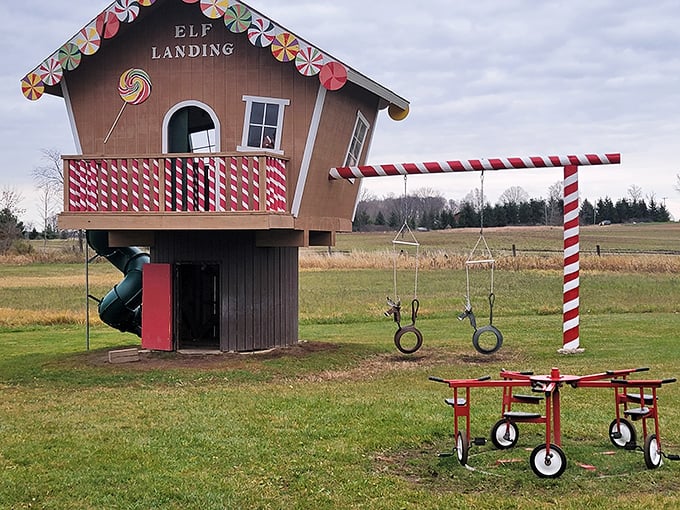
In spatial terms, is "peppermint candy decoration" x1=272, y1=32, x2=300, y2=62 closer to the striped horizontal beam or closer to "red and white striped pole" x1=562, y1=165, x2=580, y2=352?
the striped horizontal beam

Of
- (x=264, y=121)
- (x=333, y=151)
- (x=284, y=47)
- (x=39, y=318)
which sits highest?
(x=284, y=47)

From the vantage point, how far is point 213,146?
1747cm

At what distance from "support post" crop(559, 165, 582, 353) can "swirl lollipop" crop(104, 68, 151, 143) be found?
26.7 ft

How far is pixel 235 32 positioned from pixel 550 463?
1046 centimetres

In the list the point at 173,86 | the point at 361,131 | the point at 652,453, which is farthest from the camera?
the point at 361,131

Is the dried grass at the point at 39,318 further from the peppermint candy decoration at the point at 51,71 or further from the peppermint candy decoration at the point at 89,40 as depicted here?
the peppermint candy decoration at the point at 89,40

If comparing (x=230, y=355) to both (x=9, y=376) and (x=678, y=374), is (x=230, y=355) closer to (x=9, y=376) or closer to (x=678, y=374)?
(x=9, y=376)

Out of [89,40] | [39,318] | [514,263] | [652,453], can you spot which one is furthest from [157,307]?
[514,263]

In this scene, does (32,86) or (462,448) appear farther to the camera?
(32,86)

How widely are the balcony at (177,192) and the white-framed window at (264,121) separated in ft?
2.71

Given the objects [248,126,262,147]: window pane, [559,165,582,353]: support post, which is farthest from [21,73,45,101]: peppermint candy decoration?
[559,165,582,353]: support post

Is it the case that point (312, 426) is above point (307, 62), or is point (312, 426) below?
below

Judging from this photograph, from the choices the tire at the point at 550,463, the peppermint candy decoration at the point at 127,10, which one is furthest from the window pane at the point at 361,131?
the tire at the point at 550,463

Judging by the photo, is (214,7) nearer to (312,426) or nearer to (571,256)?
(571,256)
